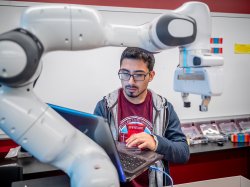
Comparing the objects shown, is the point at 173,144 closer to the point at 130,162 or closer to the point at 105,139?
the point at 130,162

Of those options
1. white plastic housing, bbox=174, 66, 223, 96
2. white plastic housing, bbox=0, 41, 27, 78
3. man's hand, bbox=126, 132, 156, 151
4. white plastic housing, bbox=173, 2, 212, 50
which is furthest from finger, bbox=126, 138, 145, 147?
white plastic housing, bbox=0, 41, 27, 78

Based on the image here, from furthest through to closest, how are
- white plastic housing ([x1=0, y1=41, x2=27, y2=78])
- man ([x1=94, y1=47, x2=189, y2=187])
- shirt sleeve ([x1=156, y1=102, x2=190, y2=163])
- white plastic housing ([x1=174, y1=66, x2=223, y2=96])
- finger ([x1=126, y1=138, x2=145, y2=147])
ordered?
man ([x1=94, y1=47, x2=189, y2=187]) → shirt sleeve ([x1=156, y1=102, x2=190, y2=163]) → finger ([x1=126, y1=138, x2=145, y2=147]) → white plastic housing ([x1=174, y1=66, x2=223, y2=96]) → white plastic housing ([x1=0, y1=41, x2=27, y2=78])

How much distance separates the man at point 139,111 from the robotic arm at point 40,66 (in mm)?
608

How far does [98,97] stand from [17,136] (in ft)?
5.63

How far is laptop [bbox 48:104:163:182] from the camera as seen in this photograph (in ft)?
2.14

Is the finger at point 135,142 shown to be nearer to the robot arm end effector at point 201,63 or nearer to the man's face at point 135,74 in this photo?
the robot arm end effector at point 201,63

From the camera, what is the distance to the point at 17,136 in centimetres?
53

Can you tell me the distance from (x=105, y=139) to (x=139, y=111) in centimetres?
70

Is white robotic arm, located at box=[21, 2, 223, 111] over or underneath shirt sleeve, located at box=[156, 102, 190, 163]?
over

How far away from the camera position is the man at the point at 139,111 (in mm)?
1242

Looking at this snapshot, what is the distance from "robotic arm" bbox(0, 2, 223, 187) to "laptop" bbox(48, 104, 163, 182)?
7cm

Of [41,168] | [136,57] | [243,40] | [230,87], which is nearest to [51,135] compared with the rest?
[136,57]

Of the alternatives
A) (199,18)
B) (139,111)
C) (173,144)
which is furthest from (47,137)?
(139,111)

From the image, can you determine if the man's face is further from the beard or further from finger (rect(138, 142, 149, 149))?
finger (rect(138, 142, 149, 149))
